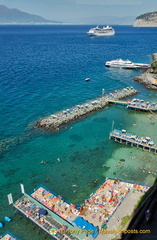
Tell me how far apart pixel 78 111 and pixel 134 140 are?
69.2 ft

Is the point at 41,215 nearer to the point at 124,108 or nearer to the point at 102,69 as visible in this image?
the point at 124,108

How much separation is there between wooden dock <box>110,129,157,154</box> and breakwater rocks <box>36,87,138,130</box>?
46.9 feet

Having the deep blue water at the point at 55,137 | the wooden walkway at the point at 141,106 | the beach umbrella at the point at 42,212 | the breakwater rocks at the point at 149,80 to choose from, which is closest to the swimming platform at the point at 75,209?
the beach umbrella at the point at 42,212

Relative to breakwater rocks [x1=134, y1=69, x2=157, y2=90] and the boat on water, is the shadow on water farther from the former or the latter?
the boat on water

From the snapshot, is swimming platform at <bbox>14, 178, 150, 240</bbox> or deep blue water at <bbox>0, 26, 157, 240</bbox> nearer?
swimming platform at <bbox>14, 178, 150, 240</bbox>

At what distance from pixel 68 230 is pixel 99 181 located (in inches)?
468

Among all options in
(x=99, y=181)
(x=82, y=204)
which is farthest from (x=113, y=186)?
(x=82, y=204)

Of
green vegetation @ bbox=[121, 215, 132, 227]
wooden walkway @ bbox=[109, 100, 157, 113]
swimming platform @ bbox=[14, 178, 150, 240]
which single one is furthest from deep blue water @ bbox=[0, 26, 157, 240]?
green vegetation @ bbox=[121, 215, 132, 227]

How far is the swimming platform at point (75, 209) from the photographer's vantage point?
28734mm

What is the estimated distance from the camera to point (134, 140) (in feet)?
161

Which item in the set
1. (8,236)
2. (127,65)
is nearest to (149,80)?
(127,65)

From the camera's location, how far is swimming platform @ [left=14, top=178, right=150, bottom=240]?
28734 mm

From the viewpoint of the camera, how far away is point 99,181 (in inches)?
1529

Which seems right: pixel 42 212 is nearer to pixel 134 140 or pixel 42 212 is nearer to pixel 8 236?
pixel 8 236
